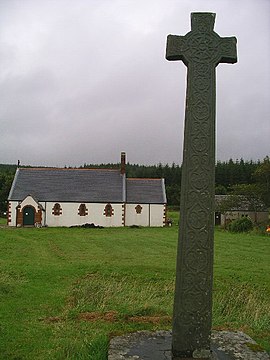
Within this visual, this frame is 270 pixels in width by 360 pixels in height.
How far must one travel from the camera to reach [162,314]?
8.06 m

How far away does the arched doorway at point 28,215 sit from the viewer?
3959 cm

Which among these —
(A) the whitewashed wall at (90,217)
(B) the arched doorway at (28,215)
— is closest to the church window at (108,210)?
(A) the whitewashed wall at (90,217)

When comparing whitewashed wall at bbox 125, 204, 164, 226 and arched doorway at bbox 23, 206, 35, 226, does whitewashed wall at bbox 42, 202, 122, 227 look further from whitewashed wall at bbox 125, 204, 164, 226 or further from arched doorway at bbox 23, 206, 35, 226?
arched doorway at bbox 23, 206, 35, 226

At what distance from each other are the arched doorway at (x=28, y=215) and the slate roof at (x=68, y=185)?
150cm

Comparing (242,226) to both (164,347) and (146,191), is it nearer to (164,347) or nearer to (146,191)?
(146,191)

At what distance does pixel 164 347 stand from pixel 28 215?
3616cm

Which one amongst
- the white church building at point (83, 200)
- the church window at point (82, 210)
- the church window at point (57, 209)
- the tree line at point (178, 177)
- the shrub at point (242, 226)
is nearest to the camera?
the shrub at point (242, 226)

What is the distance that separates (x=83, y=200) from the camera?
1620 inches

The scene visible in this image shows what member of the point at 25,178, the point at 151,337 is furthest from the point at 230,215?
the point at 151,337

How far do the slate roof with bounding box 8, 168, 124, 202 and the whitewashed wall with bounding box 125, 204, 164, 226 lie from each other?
186cm

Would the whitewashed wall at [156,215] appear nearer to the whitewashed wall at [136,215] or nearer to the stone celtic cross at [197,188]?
the whitewashed wall at [136,215]

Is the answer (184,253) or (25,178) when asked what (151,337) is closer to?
(184,253)

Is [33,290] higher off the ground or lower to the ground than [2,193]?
lower

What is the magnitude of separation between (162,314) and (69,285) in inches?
154
